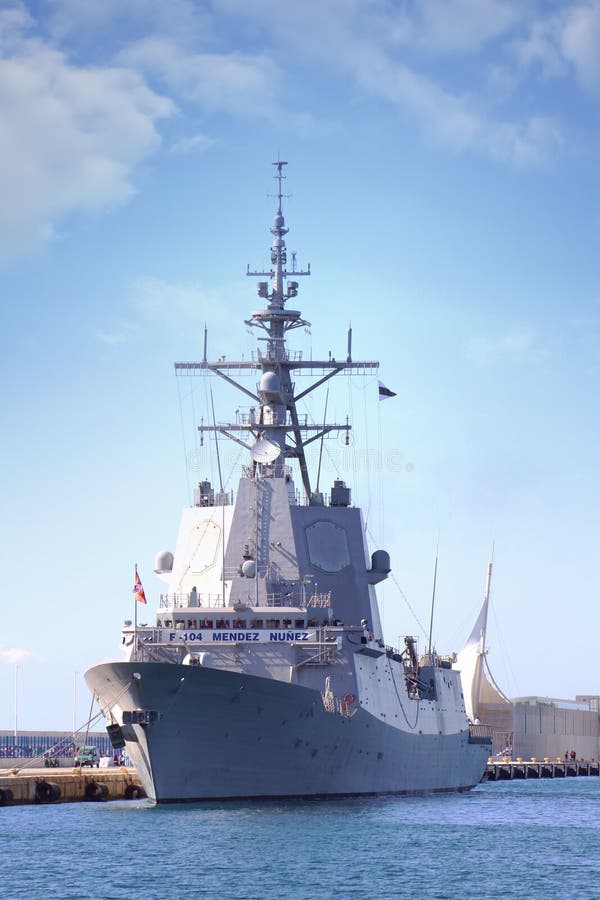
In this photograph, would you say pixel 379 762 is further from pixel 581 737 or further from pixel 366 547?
pixel 581 737

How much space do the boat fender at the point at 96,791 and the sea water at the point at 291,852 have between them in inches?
116

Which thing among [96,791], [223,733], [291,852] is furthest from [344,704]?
[96,791]

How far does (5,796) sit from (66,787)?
237 centimetres

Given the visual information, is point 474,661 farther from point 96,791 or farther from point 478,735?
point 96,791

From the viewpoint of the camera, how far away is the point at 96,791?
45688 mm

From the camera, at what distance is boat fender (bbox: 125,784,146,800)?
46.2m

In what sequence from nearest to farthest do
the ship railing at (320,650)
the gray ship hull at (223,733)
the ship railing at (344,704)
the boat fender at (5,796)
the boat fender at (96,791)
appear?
the gray ship hull at (223,733) → the ship railing at (344,704) → the ship railing at (320,650) → the boat fender at (5,796) → the boat fender at (96,791)

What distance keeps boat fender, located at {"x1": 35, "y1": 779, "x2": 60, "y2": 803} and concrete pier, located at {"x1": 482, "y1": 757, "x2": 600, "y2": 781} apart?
37296 millimetres

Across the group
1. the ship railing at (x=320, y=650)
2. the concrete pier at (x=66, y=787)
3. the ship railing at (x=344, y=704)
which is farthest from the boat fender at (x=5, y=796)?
the ship railing at (x=344, y=704)

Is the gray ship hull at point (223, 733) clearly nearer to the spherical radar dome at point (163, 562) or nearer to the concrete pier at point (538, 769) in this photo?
the spherical radar dome at point (163, 562)

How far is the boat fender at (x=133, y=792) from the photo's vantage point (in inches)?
1817

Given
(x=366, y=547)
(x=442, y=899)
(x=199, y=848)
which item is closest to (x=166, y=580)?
(x=366, y=547)

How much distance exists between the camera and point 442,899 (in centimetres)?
2644

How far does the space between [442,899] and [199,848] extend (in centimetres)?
654
